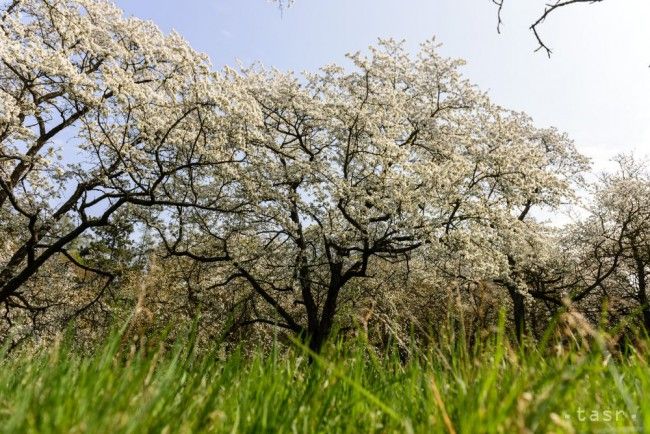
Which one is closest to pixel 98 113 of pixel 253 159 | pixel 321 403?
pixel 253 159

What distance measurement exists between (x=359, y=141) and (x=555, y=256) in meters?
14.1

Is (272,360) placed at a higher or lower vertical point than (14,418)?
higher

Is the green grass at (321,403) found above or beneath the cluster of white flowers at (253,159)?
beneath

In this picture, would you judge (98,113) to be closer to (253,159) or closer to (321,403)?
(253,159)

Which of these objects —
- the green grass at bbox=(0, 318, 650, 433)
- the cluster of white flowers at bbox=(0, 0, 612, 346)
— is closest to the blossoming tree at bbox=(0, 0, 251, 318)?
the cluster of white flowers at bbox=(0, 0, 612, 346)

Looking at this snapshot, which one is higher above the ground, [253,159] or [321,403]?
[253,159]

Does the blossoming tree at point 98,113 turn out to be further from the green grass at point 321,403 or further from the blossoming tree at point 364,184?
the green grass at point 321,403

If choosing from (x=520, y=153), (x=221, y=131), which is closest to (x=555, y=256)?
(x=520, y=153)

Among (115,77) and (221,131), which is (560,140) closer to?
(221,131)

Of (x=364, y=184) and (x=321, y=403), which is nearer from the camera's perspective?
(x=321, y=403)

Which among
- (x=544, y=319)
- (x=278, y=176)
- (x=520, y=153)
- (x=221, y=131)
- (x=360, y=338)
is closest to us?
(x=360, y=338)

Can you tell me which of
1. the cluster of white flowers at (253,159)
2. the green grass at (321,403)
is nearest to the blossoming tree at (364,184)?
the cluster of white flowers at (253,159)

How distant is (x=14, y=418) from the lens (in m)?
1.11

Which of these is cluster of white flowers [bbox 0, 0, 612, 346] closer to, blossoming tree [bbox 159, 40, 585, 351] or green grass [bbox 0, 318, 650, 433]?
blossoming tree [bbox 159, 40, 585, 351]
